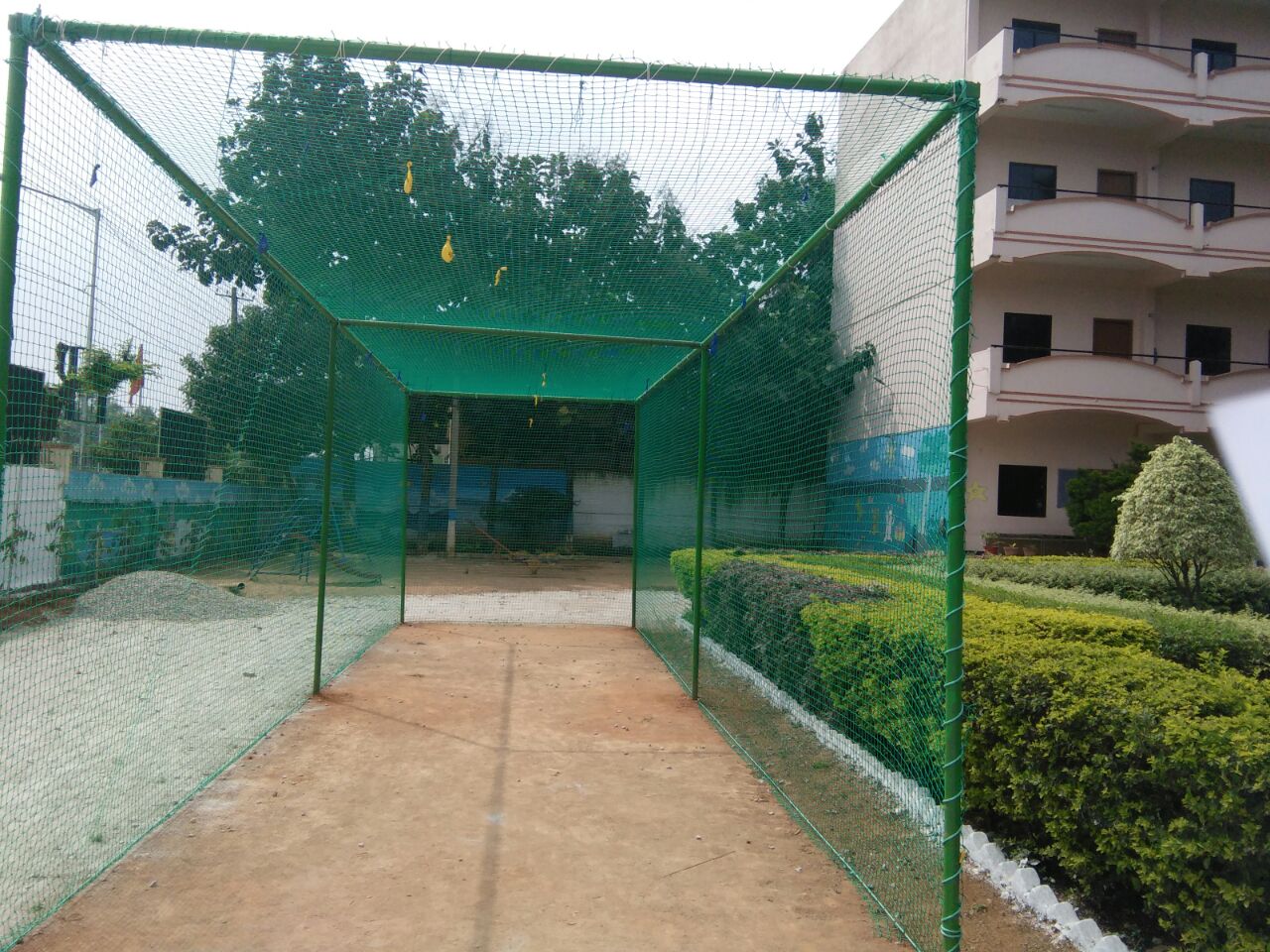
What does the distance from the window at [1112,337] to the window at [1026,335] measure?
3.52 ft

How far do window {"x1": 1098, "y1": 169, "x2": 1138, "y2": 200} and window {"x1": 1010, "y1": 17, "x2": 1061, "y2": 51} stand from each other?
2.57 metres

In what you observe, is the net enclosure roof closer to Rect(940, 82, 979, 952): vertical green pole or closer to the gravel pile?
Rect(940, 82, 979, 952): vertical green pole

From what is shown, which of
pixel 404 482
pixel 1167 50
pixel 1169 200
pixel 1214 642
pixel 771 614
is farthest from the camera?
pixel 1167 50

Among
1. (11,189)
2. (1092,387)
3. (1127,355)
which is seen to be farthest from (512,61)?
(1127,355)

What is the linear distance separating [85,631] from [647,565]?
250 inches

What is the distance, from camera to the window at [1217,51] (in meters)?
16.9

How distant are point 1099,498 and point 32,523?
1425 cm

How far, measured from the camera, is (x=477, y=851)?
3.46m

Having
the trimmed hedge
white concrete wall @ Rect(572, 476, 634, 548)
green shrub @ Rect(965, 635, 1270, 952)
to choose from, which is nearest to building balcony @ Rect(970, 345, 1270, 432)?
the trimmed hedge

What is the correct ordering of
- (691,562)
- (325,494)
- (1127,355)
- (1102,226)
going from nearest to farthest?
1. (325,494)
2. (691,562)
3. (1102,226)
4. (1127,355)

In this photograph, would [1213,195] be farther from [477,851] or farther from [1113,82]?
[477,851]

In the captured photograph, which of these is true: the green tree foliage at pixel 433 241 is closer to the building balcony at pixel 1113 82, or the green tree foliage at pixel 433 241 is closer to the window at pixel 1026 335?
the window at pixel 1026 335

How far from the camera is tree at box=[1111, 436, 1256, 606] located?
24.6ft

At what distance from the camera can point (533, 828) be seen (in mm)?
3707
